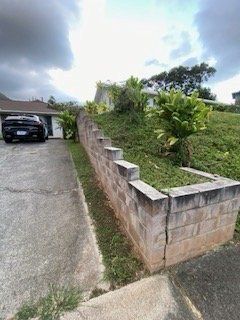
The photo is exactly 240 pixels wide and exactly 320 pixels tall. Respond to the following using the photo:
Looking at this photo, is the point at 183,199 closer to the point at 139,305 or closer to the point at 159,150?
the point at 139,305

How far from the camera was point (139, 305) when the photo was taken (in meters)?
1.75

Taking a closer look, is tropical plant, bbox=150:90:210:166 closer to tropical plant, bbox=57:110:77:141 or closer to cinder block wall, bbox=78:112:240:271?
cinder block wall, bbox=78:112:240:271

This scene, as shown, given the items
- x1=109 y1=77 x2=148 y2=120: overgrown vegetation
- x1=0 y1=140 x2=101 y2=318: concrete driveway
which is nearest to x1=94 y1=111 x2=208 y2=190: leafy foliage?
x1=109 y1=77 x2=148 y2=120: overgrown vegetation

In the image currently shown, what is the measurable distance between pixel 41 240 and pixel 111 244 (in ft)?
2.78

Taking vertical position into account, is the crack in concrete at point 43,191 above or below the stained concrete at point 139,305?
above

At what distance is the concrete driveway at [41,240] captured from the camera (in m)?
2.01

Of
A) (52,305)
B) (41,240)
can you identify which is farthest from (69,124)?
(52,305)

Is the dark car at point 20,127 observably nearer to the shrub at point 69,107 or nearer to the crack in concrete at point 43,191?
the shrub at point 69,107

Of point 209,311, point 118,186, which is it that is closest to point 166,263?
point 209,311

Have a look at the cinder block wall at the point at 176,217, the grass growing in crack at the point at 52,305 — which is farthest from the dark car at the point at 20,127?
the grass growing in crack at the point at 52,305

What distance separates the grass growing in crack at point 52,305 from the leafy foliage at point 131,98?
14.9 feet

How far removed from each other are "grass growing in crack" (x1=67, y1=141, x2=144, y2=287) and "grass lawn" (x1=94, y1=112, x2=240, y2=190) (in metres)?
0.76

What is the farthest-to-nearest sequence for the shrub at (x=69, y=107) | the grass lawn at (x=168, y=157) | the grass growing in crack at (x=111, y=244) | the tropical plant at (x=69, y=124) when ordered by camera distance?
1. the shrub at (x=69, y=107)
2. the tropical plant at (x=69, y=124)
3. the grass lawn at (x=168, y=157)
4. the grass growing in crack at (x=111, y=244)

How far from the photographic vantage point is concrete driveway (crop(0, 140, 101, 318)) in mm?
2010
